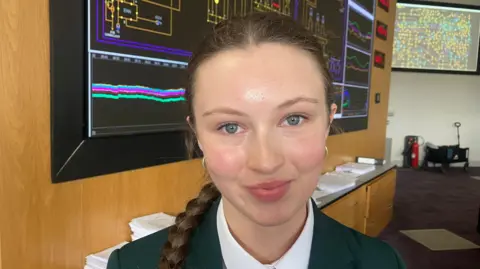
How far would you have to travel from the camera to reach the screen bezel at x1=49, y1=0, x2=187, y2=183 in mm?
1198

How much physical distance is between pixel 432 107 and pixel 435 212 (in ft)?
11.3

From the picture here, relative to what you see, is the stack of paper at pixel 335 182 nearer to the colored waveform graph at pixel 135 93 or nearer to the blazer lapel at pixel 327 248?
the colored waveform graph at pixel 135 93

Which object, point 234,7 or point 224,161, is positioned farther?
point 234,7

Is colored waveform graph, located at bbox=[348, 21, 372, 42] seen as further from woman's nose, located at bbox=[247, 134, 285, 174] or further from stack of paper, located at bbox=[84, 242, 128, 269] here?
woman's nose, located at bbox=[247, 134, 285, 174]

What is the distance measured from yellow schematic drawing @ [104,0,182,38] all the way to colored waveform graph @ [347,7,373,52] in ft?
6.45

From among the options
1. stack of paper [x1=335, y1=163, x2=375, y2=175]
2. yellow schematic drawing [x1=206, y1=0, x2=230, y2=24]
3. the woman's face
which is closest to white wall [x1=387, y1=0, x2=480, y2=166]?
stack of paper [x1=335, y1=163, x2=375, y2=175]

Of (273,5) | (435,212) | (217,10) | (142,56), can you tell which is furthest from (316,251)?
(435,212)

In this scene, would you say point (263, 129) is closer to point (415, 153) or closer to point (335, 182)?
point (335, 182)

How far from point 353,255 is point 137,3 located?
1021 mm

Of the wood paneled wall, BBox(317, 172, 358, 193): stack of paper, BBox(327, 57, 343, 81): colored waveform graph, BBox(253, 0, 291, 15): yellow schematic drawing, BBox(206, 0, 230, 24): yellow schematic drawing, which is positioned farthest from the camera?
BBox(327, 57, 343, 81): colored waveform graph

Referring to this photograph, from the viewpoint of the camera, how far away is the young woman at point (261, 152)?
0.75 metres

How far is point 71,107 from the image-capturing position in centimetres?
126

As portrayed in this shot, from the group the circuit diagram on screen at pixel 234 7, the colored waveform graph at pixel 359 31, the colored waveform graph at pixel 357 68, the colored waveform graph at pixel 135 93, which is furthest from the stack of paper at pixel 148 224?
the colored waveform graph at pixel 359 31

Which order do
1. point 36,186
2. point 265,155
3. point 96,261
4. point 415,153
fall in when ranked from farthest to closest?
point 415,153 → point 96,261 → point 36,186 → point 265,155
